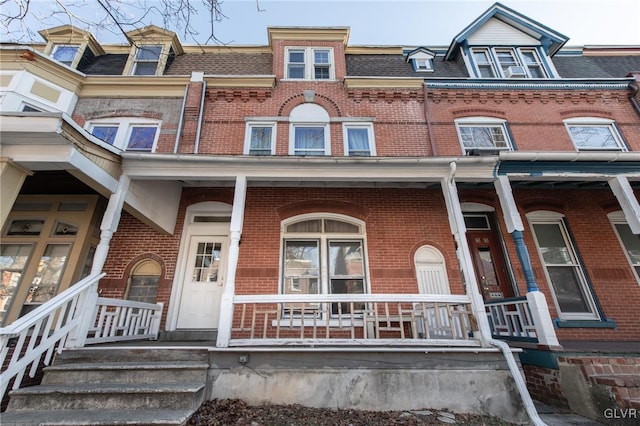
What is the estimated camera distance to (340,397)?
3.46m

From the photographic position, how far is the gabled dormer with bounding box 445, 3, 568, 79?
8328 mm

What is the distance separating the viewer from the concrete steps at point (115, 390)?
107 inches

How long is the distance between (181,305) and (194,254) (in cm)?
106

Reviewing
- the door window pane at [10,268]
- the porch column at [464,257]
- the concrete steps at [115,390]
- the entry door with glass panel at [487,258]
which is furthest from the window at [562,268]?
the door window pane at [10,268]

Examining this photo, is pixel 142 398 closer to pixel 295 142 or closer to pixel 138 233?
pixel 138 233

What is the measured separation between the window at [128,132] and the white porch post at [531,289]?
757cm

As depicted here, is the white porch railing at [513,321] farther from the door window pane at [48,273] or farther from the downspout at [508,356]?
the door window pane at [48,273]

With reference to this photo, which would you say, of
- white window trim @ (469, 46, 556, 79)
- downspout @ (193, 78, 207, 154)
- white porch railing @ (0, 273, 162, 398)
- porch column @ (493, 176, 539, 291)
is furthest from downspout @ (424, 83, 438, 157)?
white porch railing @ (0, 273, 162, 398)

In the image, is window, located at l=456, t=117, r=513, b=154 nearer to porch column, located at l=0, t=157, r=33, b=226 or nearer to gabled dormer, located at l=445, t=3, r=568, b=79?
gabled dormer, located at l=445, t=3, r=568, b=79

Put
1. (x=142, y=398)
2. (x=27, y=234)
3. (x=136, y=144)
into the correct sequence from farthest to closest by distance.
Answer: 1. (x=136, y=144)
2. (x=27, y=234)
3. (x=142, y=398)

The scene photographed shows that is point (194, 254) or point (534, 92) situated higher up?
point (534, 92)

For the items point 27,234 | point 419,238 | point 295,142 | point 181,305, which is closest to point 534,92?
point 419,238

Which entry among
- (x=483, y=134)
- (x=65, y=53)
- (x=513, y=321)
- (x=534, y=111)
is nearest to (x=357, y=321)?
(x=513, y=321)

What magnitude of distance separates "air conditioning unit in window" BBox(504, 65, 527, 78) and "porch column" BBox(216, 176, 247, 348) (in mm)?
8394
